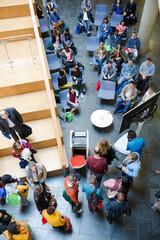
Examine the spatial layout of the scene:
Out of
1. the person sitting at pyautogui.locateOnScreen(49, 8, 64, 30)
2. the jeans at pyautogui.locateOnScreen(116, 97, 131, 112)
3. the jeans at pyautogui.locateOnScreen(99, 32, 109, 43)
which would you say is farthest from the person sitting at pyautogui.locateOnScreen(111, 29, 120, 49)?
the jeans at pyautogui.locateOnScreen(116, 97, 131, 112)

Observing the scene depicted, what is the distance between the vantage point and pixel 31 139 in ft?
18.2

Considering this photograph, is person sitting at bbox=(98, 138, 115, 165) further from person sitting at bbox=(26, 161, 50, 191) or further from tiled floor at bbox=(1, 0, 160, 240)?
person sitting at bbox=(26, 161, 50, 191)

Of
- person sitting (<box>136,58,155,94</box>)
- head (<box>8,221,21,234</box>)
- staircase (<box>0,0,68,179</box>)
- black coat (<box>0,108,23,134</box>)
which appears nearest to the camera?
head (<box>8,221,21,234</box>)

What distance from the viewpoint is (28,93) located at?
613 cm

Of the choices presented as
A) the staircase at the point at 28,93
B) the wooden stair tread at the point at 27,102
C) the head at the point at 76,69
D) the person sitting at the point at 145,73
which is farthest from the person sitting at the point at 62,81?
the person sitting at the point at 145,73

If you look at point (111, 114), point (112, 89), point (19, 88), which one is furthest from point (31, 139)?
point (112, 89)

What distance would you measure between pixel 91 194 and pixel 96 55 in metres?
5.50

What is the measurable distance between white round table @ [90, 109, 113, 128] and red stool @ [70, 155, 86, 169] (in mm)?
1255

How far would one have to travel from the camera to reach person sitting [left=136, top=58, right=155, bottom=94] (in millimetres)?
6746

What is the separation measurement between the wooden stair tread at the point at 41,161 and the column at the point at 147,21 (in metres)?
5.96

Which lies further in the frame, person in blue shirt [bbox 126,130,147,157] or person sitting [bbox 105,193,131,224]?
person in blue shirt [bbox 126,130,147,157]

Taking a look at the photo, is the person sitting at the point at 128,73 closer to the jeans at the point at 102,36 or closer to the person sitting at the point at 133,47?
the person sitting at the point at 133,47

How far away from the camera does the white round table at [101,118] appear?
6129 mm

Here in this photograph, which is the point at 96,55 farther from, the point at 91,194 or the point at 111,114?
the point at 91,194
